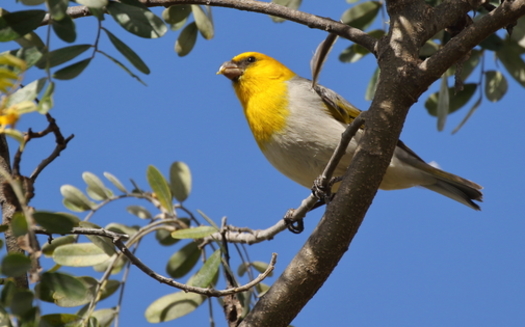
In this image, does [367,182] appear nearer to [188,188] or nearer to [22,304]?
[22,304]

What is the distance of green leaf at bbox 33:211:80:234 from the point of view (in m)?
1.65

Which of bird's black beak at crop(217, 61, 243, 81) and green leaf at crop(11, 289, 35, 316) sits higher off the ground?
bird's black beak at crop(217, 61, 243, 81)

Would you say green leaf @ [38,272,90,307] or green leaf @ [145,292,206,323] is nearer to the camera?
green leaf @ [38,272,90,307]

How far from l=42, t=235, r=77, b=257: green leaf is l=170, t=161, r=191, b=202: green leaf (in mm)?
850

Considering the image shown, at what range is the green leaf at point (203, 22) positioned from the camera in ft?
10.5

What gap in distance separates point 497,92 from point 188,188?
1.91m

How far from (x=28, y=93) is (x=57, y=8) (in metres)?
0.31

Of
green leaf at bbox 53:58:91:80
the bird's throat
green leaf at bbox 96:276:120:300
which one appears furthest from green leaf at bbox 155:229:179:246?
green leaf at bbox 53:58:91:80

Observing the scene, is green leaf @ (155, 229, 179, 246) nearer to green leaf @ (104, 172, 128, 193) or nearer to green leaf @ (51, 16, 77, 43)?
green leaf @ (104, 172, 128, 193)

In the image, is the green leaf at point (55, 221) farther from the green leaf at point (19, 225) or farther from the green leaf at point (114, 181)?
the green leaf at point (114, 181)

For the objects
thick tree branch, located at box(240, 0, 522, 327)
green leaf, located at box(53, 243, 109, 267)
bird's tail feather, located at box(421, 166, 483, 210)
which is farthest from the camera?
bird's tail feather, located at box(421, 166, 483, 210)

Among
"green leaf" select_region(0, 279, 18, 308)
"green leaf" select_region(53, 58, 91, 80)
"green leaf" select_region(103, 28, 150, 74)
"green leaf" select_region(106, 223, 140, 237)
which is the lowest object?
"green leaf" select_region(0, 279, 18, 308)

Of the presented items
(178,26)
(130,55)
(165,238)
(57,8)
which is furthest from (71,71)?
(165,238)

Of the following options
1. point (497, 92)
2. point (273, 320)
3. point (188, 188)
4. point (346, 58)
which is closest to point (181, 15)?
point (188, 188)
